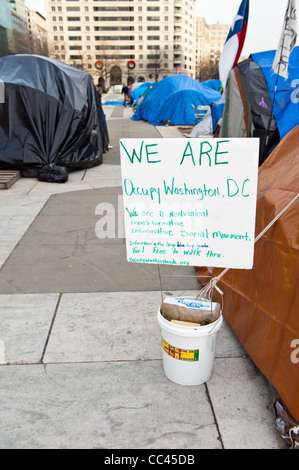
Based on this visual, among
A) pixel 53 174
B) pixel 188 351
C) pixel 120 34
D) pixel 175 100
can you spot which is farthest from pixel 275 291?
pixel 120 34

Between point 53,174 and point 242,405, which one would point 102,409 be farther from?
point 53,174

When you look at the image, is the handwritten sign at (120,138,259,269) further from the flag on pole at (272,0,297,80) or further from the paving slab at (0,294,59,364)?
the flag on pole at (272,0,297,80)

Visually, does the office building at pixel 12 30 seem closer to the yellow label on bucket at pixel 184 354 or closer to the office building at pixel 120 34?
the office building at pixel 120 34

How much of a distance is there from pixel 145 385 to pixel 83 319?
3.28 ft

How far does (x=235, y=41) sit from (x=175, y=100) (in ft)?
39.7

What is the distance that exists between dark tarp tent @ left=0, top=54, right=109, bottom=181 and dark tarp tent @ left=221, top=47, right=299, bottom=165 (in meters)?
3.65

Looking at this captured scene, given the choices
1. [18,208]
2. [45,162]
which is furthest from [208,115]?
[18,208]

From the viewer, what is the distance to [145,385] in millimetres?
2564

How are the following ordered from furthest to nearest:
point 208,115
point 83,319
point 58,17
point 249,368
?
point 58,17
point 208,115
point 83,319
point 249,368

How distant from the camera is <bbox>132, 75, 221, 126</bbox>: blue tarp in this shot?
17594mm

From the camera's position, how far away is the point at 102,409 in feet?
7.75

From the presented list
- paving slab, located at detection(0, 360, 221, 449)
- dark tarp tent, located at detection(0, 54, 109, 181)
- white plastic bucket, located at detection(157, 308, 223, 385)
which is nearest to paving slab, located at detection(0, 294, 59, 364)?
paving slab, located at detection(0, 360, 221, 449)
